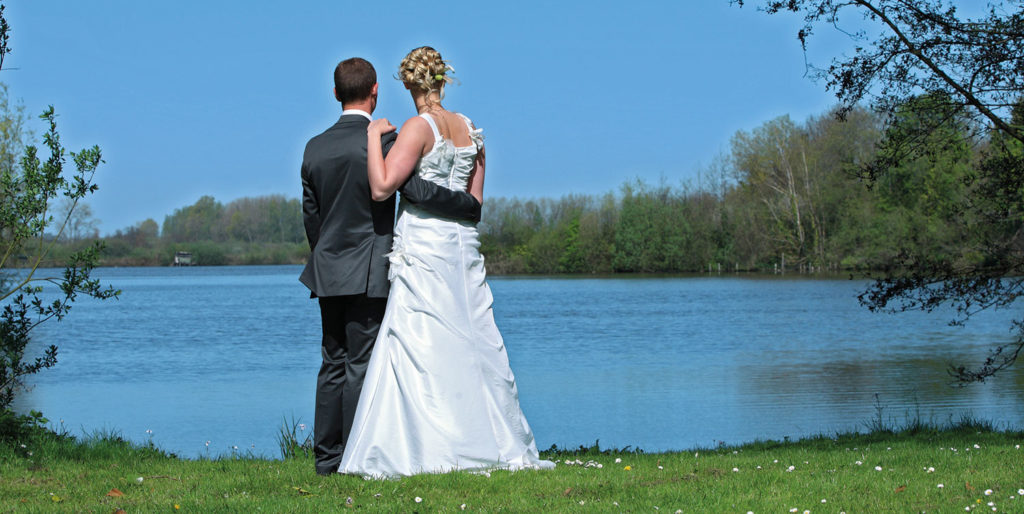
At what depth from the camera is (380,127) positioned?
5.02m

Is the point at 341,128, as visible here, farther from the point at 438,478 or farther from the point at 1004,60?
the point at 1004,60

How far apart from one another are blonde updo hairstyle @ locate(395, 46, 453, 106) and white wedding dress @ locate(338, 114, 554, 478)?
24cm

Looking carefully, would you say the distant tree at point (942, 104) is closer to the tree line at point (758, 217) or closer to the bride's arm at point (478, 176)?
the bride's arm at point (478, 176)

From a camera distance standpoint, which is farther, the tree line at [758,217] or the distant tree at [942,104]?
the tree line at [758,217]

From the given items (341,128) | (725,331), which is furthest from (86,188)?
(725,331)

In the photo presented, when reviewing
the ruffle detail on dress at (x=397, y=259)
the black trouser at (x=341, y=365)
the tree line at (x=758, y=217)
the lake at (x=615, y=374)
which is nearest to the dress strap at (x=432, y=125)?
the ruffle detail on dress at (x=397, y=259)

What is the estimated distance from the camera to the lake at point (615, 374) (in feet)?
41.3

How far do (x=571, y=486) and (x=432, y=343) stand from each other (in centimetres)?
106

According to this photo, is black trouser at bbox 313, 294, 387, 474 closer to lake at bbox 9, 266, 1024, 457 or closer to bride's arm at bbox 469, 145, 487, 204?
bride's arm at bbox 469, 145, 487, 204

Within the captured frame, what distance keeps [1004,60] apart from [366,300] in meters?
6.26

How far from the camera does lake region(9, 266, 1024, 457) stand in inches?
495

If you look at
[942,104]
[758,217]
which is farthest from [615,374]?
[758,217]

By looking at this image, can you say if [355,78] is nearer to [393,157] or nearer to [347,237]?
[393,157]

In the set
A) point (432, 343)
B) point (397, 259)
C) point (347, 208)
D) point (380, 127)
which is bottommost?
point (432, 343)
